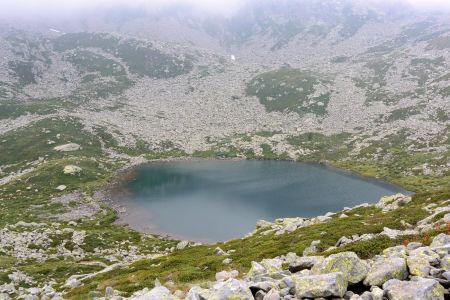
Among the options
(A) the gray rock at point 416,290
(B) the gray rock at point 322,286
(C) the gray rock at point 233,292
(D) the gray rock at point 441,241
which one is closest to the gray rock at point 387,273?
(B) the gray rock at point 322,286

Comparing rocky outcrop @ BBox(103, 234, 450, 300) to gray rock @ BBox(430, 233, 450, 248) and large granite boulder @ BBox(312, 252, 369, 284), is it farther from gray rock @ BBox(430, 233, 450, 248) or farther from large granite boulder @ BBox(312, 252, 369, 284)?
gray rock @ BBox(430, 233, 450, 248)

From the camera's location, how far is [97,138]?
17125 centimetres

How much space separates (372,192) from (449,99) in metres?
94.3

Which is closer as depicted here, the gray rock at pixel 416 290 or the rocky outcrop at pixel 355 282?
the gray rock at pixel 416 290

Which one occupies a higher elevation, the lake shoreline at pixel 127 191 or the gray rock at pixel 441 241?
the gray rock at pixel 441 241

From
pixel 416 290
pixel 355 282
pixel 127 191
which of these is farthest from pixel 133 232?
pixel 416 290

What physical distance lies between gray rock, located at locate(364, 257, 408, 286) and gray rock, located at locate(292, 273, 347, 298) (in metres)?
1.19

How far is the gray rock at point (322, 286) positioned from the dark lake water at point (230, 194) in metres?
68.3

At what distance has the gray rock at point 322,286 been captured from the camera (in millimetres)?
15633

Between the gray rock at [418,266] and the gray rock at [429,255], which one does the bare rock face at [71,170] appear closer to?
the gray rock at [429,255]

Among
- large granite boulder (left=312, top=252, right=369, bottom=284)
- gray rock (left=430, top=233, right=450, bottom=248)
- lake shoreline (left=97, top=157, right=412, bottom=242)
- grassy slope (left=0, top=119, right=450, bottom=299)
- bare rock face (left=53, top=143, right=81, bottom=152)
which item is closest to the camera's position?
large granite boulder (left=312, top=252, right=369, bottom=284)

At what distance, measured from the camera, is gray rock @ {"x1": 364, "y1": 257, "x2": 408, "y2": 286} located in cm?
1652

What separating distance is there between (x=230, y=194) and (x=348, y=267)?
Answer: 102 meters

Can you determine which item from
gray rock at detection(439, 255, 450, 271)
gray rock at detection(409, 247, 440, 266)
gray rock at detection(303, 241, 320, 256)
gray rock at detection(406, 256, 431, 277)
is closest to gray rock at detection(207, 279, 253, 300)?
gray rock at detection(406, 256, 431, 277)
